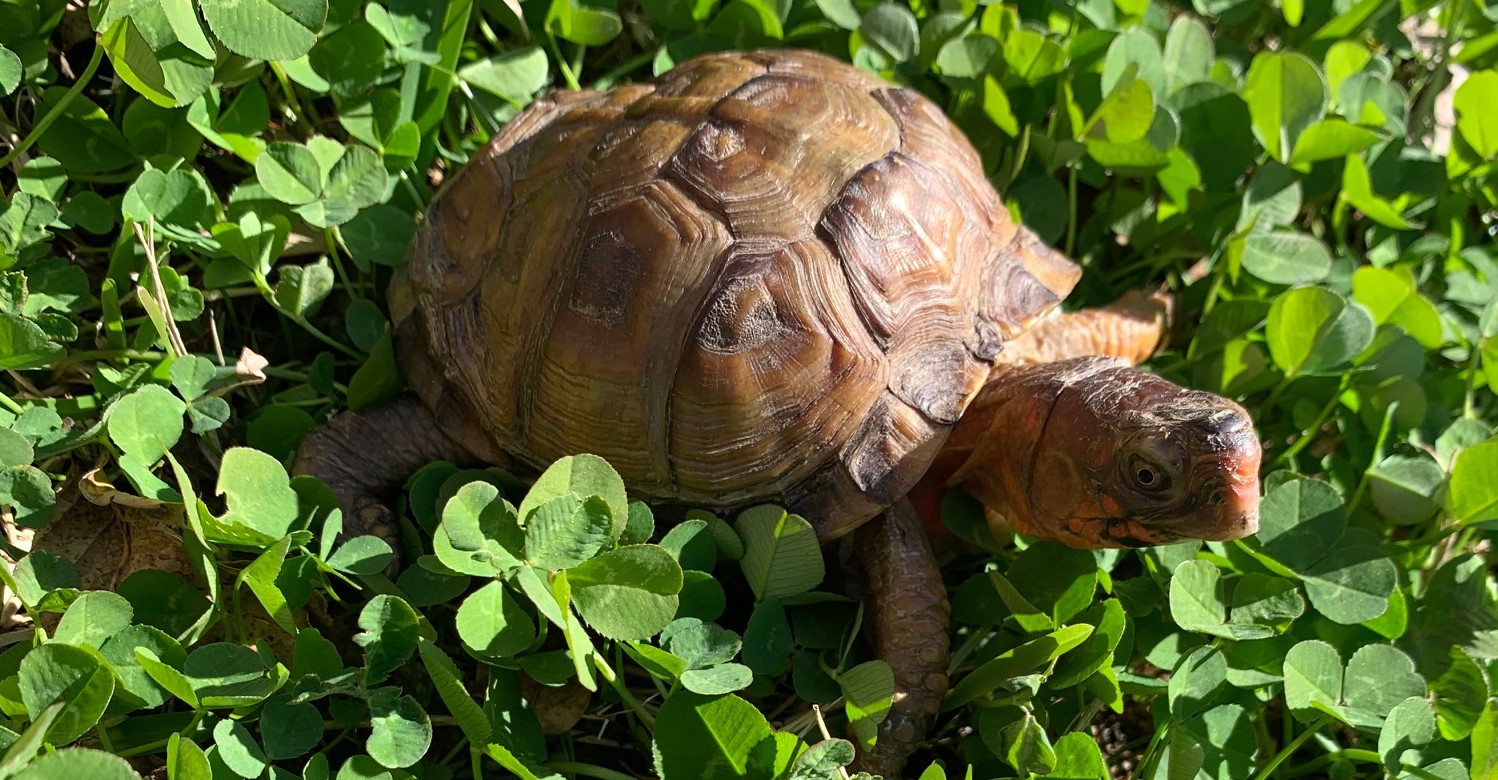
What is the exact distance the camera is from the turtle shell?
72.4 inches

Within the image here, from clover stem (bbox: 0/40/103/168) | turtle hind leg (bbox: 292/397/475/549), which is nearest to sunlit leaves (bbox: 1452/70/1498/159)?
turtle hind leg (bbox: 292/397/475/549)

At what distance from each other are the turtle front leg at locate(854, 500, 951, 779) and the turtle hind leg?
0.87 meters

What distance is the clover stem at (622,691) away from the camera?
164cm

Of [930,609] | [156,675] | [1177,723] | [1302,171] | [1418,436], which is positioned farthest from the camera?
[1302,171]

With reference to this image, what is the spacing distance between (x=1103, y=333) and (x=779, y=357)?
92cm

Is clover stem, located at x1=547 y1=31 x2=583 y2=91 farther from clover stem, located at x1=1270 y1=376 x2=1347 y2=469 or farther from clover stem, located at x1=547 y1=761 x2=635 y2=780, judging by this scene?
clover stem, located at x1=1270 y1=376 x2=1347 y2=469

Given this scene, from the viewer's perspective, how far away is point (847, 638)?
77.0 inches

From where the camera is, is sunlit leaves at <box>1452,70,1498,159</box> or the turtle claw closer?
the turtle claw

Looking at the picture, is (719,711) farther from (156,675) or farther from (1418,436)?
(1418,436)

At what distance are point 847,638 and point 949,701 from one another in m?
0.22

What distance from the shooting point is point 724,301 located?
1810 mm

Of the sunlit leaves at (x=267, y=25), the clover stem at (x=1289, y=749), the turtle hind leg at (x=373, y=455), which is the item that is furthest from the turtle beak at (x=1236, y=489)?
the sunlit leaves at (x=267, y=25)

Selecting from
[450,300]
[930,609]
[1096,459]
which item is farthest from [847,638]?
[450,300]

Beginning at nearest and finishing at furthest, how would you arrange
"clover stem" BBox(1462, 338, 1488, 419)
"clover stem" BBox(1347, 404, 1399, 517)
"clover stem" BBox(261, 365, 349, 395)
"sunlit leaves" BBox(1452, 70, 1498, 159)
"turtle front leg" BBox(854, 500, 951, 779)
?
"turtle front leg" BBox(854, 500, 951, 779), "clover stem" BBox(261, 365, 349, 395), "clover stem" BBox(1347, 404, 1399, 517), "clover stem" BBox(1462, 338, 1488, 419), "sunlit leaves" BBox(1452, 70, 1498, 159)
